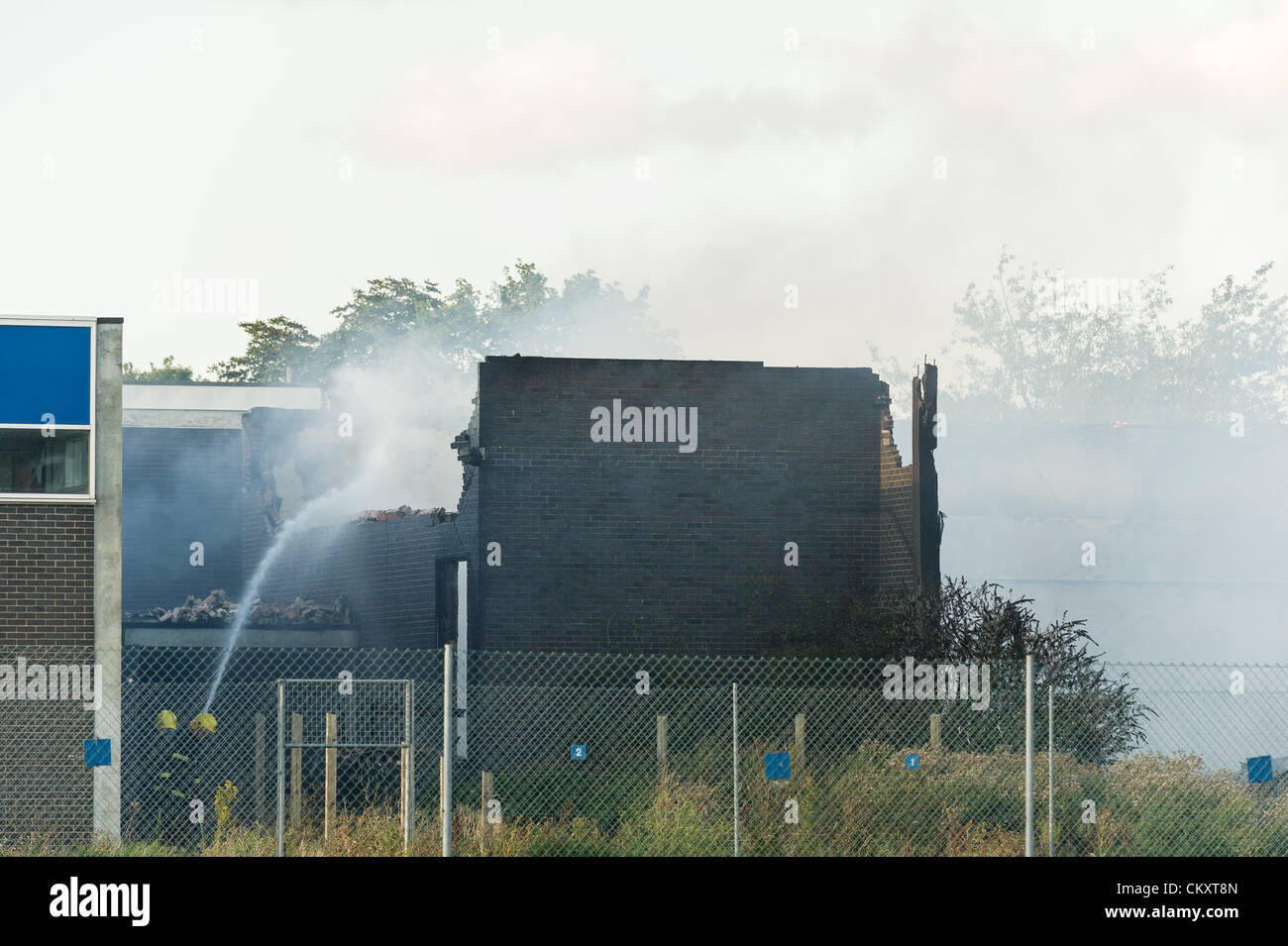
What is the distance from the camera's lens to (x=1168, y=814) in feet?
45.5

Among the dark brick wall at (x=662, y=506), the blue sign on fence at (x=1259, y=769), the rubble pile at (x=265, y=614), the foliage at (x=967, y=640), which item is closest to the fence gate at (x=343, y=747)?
the dark brick wall at (x=662, y=506)

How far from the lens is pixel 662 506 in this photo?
23.7 metres

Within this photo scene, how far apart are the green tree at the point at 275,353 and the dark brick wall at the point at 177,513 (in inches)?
1010

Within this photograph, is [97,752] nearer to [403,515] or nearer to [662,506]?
[662,506]

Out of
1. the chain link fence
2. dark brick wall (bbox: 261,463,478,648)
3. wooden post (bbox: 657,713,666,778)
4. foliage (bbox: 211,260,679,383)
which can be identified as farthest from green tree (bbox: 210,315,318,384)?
wooden post (bbox: 657,713,666,778)

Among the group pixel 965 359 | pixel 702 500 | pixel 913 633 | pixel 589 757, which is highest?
pixel 965 359

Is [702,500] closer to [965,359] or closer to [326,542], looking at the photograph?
[326,542]

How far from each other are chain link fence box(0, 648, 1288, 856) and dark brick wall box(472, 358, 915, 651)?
99 cm

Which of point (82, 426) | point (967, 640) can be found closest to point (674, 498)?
point (967, 640)

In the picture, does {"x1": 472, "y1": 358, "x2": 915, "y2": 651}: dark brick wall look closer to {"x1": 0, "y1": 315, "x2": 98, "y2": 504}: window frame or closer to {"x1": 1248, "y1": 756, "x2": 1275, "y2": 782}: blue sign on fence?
{"x1": 0, "y1": 315, "x2": 98, "y2": 504}: window frame

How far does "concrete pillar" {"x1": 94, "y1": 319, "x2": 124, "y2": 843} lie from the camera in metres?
15.5

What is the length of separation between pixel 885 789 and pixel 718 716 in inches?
250
